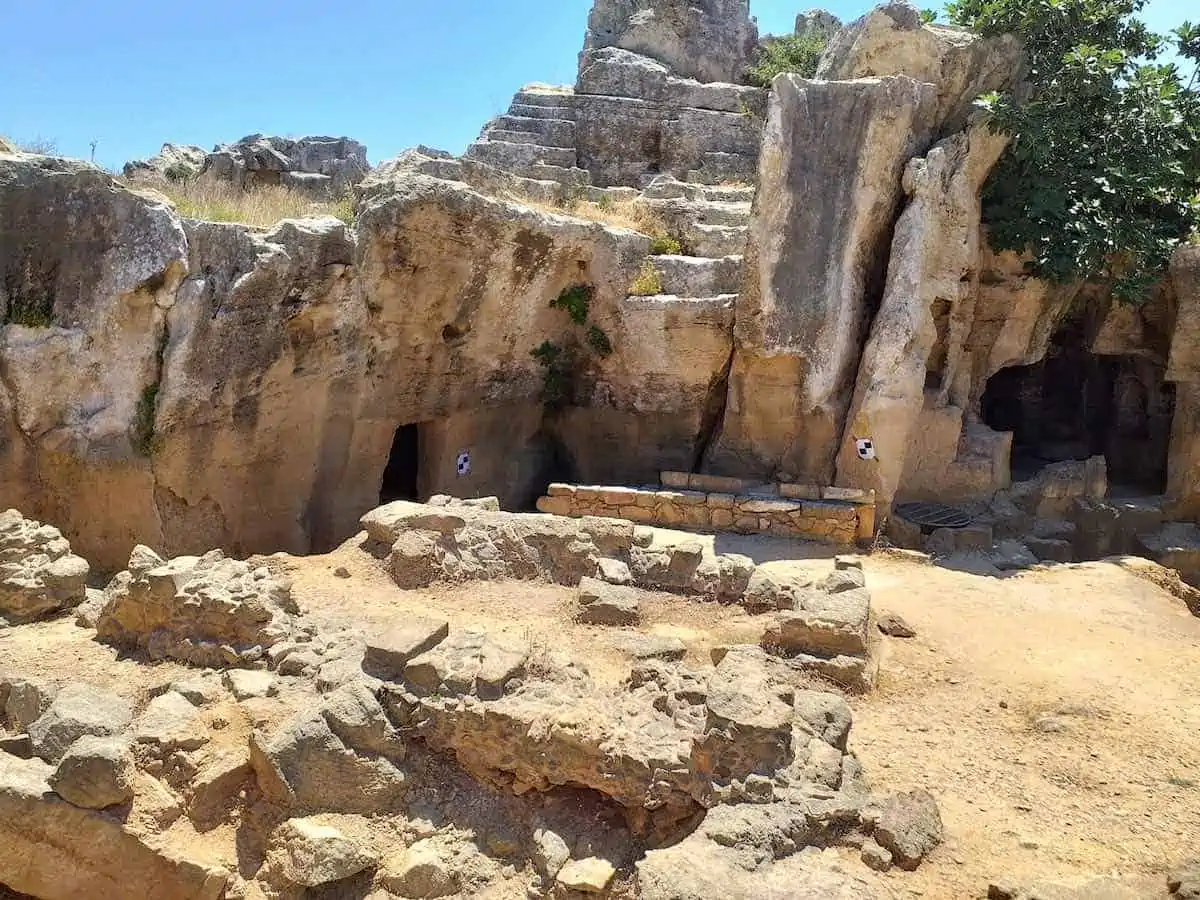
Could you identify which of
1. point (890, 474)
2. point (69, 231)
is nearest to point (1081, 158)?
point (890, 474)

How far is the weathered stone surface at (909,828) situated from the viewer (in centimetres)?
371

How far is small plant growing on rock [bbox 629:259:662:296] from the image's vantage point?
10531 millimetres

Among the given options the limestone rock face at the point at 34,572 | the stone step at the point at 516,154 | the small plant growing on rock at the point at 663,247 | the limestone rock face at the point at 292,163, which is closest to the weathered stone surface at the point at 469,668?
the limestone rock face at the point at 34,572

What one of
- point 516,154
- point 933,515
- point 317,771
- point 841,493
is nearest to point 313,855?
point 317,771

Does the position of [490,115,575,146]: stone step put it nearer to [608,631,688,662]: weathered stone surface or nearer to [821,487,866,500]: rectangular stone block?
[821,487,866,500]: rectangular stone block

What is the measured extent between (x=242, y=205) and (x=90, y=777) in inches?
235

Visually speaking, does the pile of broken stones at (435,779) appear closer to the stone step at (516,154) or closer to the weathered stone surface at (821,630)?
the weathered stone surface at (821,630)

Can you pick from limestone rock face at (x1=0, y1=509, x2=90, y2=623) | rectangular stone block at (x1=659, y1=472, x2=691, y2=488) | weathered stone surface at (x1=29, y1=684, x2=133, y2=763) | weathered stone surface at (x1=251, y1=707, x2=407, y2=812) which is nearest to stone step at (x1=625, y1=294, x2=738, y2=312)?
rectangular stone block at (x1=659, y1=472, x2=691, y2=488)

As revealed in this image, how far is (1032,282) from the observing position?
10.2 m

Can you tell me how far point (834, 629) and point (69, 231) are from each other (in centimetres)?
627

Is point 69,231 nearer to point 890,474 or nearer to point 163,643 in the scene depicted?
point 163,643

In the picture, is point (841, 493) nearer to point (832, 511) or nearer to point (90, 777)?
point (832, 511)

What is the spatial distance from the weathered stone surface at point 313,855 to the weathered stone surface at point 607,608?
2.15 metres

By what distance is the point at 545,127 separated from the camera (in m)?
15.4
